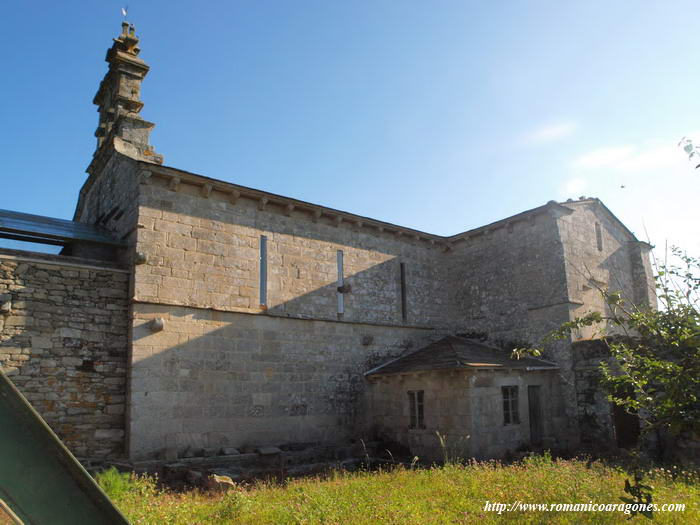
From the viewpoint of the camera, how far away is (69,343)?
10836 millimetres

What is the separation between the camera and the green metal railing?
1.11 m

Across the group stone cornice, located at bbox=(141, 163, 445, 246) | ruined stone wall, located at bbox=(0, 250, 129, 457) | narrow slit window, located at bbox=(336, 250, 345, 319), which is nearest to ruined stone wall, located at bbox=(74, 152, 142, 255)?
stone cornice, located at bbox=(141, 163, 445, 246)

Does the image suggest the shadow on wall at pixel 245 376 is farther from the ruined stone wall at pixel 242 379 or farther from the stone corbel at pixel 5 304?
the stone corbel at pixel 5 304


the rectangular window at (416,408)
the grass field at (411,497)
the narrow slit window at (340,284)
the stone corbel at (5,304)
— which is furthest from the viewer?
the narrow slit window at (340,284)

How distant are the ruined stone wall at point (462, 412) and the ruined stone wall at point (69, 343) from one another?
6785mm

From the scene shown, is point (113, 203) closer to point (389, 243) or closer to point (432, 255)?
point (389, 243)

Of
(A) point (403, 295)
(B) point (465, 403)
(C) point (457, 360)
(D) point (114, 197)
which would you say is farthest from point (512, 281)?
(D) point (114, 197)

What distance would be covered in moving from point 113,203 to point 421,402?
955 centimetres

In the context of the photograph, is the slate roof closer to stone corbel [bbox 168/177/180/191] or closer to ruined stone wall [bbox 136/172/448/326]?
ruined stone wall [bbox 136/172/448/326]

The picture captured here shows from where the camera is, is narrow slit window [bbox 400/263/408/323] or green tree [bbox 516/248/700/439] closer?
green tree [bbox 516/248/700/439]

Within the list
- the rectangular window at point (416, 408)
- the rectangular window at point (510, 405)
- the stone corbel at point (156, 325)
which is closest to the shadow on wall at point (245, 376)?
the stone corbel at point (156, 325)

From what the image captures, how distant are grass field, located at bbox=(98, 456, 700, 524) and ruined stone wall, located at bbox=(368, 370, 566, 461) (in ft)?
6.99

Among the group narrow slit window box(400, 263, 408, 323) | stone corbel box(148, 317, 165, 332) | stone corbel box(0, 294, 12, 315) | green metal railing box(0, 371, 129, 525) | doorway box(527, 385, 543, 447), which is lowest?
doorway box(527, 385, 543, 447)

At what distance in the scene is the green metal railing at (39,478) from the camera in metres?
1.11
